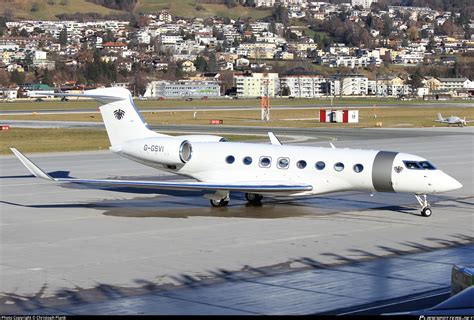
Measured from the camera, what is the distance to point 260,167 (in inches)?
1452

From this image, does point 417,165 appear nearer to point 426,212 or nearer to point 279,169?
point 426,212

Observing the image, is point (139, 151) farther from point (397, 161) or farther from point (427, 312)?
point (427, 312)

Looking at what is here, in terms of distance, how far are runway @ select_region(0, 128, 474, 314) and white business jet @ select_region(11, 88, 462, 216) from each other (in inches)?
40.3

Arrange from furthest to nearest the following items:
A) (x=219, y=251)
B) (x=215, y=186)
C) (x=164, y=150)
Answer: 1. (x=164, y=150)
2. (x=215, y=186)
3. (x=219, y=251)

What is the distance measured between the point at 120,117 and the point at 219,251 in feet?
42.9

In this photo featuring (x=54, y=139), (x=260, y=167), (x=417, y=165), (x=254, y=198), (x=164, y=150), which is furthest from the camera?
(x=54, y=139)

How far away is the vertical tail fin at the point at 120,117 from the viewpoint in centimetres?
3941

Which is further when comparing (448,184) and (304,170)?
(304,170)

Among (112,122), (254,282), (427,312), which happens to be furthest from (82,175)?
(427,312)

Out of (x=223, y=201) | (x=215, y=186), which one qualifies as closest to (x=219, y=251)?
(x=215, y=186)

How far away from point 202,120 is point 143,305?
90.6 metres

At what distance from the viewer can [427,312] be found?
13.4 m

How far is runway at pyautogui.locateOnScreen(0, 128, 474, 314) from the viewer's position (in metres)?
21.8

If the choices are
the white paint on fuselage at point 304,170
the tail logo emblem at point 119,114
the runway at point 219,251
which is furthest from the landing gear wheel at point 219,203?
the tail logo emblem at point 119,114
